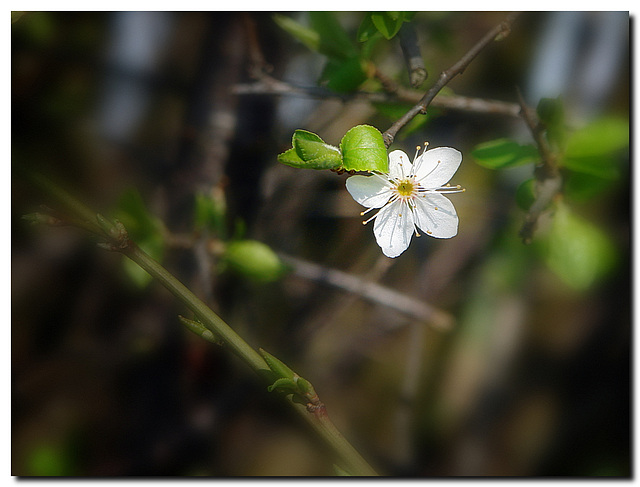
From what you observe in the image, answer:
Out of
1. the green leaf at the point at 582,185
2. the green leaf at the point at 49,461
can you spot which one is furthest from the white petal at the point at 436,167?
the green leaf at the point at 49,461

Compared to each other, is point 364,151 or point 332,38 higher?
point 332,38

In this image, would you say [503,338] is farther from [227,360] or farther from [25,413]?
[25,413]

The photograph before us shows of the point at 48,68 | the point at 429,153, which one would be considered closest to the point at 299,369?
the point at 429,153

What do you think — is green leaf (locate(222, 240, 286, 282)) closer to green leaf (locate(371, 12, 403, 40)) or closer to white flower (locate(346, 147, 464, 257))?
white flower (locate(346, 147, 464, 257))

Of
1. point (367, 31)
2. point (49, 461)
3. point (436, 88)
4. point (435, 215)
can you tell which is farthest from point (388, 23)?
point (49, 461)

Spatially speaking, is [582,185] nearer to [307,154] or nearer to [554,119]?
[554,119]
